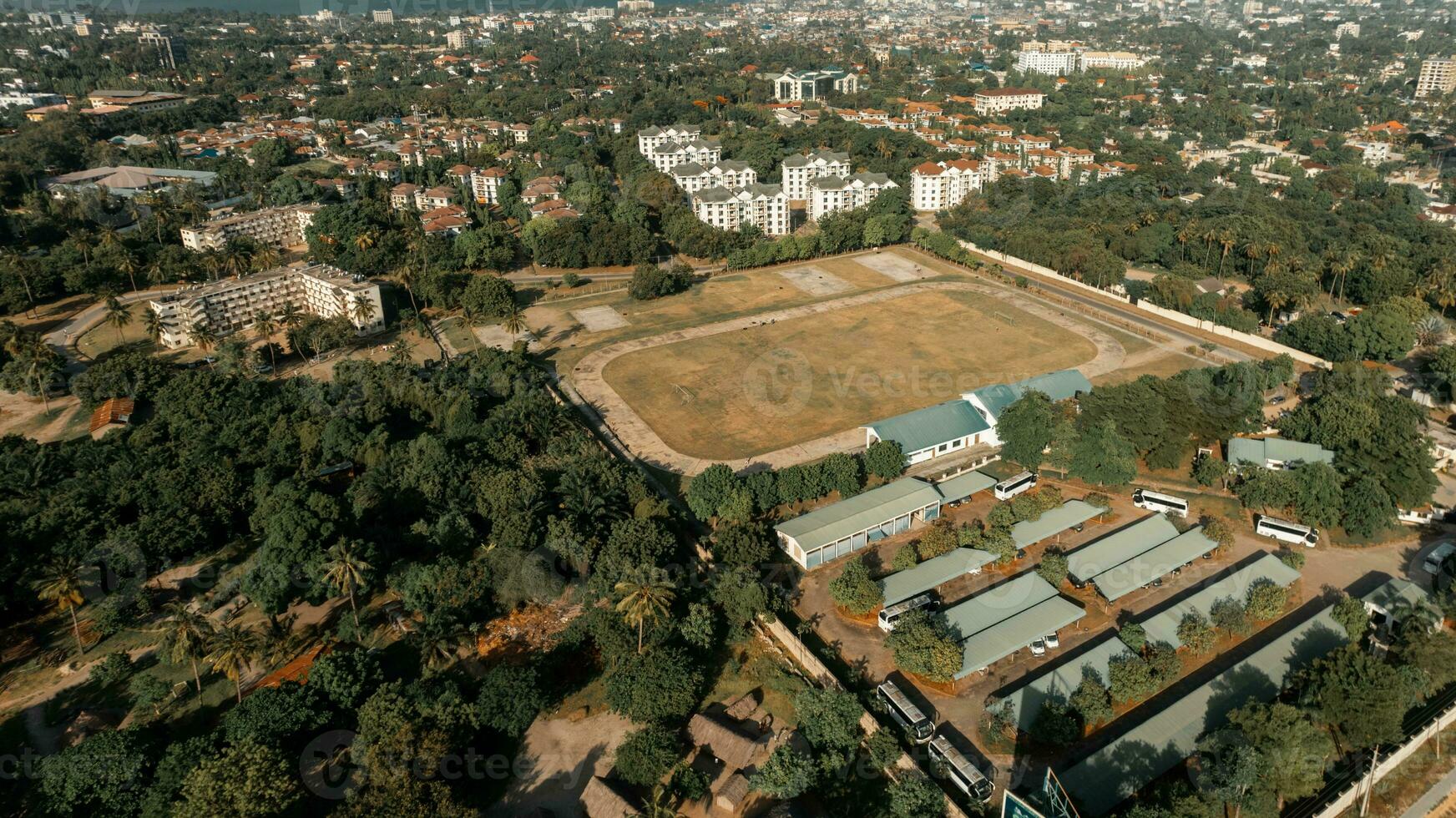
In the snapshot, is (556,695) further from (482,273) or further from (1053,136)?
(1053,136)

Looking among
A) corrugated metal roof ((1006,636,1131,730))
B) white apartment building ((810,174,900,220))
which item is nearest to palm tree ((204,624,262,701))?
corrugated metal roof ((1006,636,1131,730))

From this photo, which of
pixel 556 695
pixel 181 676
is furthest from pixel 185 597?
pixel 556 695

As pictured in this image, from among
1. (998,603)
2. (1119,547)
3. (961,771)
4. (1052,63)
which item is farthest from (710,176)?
(1052,63)

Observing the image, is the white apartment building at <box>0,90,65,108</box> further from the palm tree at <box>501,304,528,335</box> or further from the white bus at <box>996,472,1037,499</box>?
the white bus at <box>996,472,1037,499</box>

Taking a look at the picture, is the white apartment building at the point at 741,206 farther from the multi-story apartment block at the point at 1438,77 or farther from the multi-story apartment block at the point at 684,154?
the multi-story apartment block at the point at 1438,77

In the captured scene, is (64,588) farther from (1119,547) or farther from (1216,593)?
(1216,593)

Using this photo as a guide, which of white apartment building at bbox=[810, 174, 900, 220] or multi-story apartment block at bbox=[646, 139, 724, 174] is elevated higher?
multi-story apartment block at bbox=[646, 139, 724, 174]
